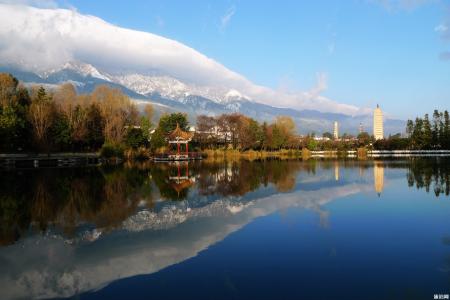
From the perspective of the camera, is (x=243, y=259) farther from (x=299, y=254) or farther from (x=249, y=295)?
(x=249, y=295)

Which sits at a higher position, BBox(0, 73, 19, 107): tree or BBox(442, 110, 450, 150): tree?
BBox(0, 73, 19, 107): tree

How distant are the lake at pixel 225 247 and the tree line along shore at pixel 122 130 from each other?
96.3 feet

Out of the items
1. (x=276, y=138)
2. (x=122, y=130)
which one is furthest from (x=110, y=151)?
(x=276, y=138)

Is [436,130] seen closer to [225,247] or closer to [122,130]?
[122,130]

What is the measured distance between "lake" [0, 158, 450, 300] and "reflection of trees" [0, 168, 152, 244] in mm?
59

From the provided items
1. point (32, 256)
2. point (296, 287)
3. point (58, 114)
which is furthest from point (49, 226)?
point (58, 114)

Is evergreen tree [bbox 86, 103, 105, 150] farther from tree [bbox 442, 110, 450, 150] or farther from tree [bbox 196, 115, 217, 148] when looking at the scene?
tree [bbox 442, 110, 450, 150]

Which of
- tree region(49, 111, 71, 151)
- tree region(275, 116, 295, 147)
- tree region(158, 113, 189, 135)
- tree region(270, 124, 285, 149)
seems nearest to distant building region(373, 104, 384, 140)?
tree region(275, 116, 295, 147)

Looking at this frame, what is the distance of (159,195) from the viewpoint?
18547 millimetres

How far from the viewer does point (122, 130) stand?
57.1m

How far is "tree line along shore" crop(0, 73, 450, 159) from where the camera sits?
43.8 m

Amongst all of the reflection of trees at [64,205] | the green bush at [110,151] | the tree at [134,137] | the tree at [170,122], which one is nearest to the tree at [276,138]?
→ the tree at [170,122]

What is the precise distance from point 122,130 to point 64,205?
140 feet

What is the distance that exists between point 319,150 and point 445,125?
26.7 m
